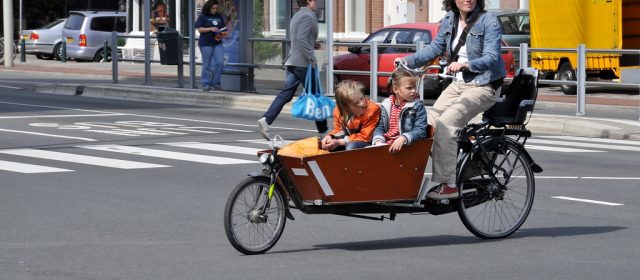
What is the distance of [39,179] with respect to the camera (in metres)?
11.9

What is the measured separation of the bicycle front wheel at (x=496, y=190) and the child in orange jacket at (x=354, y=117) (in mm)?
770

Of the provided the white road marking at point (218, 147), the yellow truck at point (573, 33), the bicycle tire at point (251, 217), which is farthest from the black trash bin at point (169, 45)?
the bicycle tire at point (251, 217)

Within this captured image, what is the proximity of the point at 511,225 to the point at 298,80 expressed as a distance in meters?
7.22

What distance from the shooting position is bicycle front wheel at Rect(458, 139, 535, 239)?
338 inches

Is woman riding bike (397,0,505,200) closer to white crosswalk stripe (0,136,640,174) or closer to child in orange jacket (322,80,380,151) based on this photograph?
child in orange jacket (322,80,380,151)

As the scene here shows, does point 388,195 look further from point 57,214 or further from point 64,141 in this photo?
point 64,141

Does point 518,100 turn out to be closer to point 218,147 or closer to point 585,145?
point 218,147

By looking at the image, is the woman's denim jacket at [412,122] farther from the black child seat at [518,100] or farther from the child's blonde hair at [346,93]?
the black child seat at [518,100]

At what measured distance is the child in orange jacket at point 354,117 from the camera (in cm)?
807

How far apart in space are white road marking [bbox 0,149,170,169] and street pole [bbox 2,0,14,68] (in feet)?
73.0

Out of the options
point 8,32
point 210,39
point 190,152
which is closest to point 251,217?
point 190,152

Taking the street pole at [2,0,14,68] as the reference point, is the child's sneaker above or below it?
below

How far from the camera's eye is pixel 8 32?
3588 cm

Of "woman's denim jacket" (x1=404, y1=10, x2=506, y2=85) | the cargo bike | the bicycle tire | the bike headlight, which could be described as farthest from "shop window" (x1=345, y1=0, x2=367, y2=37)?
the bike headlight
